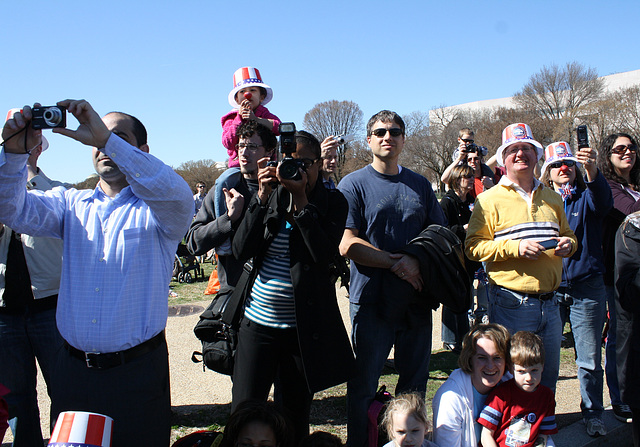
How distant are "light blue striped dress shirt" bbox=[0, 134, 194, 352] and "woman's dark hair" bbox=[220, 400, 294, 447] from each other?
0.68 metres

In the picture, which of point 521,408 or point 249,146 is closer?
point 521,408

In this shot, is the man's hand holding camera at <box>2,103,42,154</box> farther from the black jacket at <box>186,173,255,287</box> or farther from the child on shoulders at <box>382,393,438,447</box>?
the child on shoulders at <box>382,393,438,447</box>

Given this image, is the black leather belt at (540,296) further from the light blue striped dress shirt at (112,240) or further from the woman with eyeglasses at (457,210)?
the light blue striped dress shirt at (112,240)

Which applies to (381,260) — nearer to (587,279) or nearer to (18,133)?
(587,279)

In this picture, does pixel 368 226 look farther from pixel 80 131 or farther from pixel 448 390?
pixel 80 131

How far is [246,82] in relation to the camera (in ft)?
14.2

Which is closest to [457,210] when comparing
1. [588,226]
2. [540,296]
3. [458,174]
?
[458,174]

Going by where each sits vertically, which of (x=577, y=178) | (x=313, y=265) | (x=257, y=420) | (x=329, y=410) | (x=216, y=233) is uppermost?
(x=577, y=178)

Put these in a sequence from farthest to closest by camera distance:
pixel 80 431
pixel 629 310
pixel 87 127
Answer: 1. pixel 629 310
2. pixel 87 127
3. pixel 80 431

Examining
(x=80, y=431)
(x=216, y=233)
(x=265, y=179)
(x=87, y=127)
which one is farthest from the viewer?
(x=216, y=233)

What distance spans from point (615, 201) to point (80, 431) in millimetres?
4236

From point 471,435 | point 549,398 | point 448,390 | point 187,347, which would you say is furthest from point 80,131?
point 187,347

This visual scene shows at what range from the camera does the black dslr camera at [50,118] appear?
1915 mm

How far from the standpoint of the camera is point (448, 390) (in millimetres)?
2984
